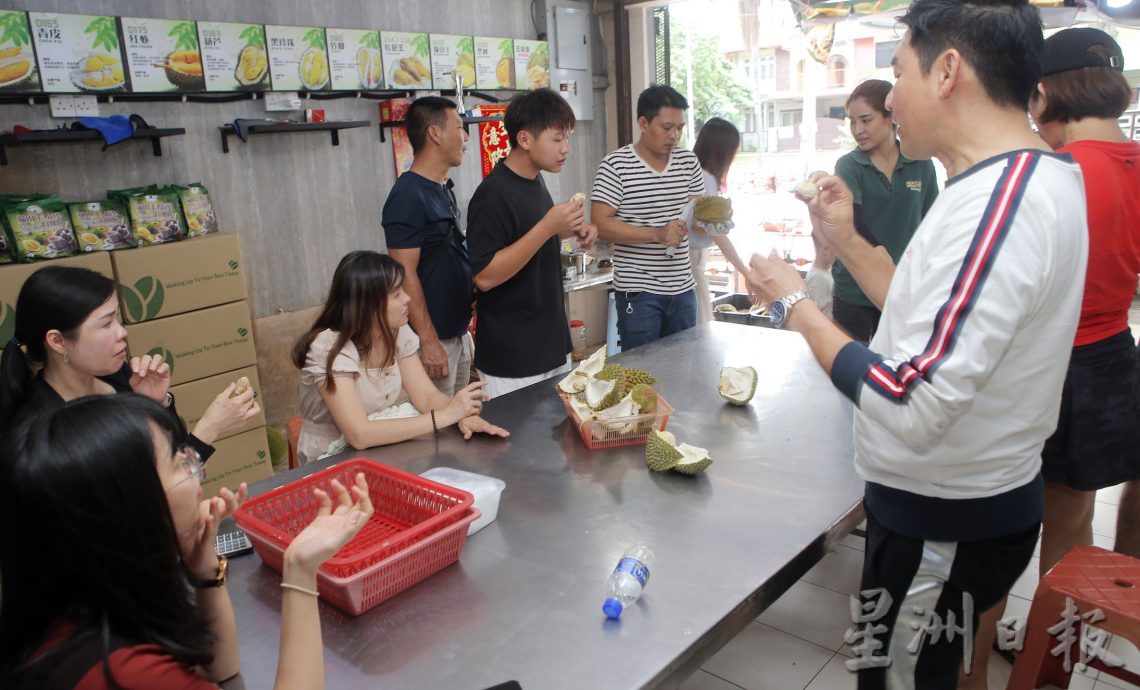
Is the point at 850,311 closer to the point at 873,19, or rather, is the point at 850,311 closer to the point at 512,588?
the point at 873,19

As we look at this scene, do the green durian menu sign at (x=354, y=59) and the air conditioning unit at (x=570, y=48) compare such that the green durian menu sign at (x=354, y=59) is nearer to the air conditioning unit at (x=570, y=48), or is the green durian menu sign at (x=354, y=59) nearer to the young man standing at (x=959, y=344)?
the air conditioning unit at (x=570, y=48)

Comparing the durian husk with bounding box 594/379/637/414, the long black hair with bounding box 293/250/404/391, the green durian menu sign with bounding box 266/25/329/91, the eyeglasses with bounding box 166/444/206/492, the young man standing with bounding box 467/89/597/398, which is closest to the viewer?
the eyeglasses with bounding box 166/444/206/492

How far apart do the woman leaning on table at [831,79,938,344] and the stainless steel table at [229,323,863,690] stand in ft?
2.70

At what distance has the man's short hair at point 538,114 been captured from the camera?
2.52 meters

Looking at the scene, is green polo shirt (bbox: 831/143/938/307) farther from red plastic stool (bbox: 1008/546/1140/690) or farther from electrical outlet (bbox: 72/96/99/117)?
electrical outlet (bbox: 72/96/99/117)

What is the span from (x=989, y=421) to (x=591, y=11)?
4.67 metres

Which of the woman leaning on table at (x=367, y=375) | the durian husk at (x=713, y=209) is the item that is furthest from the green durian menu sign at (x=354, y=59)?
the woman leaning on table at (x=367, y=375)

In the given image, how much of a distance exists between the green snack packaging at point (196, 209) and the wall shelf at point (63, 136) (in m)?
0.22

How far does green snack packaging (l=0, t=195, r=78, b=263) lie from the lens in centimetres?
273

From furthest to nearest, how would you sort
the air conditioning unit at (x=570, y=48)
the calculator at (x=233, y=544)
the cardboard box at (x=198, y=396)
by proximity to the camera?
the air conditioning unit at (x=570, y=48) < the cardboard box at (x=198, y=396) < the calculator at (x=233, y=544)

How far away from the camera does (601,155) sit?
5.46 metres

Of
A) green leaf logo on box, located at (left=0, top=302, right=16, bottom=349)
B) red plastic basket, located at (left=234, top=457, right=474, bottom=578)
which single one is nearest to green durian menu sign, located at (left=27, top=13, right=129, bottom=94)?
green leaf logo on box, located at (left=0, top=302, right=16, bottom=349)

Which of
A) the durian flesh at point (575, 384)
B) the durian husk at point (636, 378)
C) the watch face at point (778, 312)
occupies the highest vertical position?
the watch face at point (778, 312)

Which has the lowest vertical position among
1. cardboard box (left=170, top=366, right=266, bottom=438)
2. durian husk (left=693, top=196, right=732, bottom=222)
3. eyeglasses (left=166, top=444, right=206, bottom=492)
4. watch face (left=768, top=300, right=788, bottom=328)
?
cardboard box (left=170, top=366, right=266, bottom=438)
